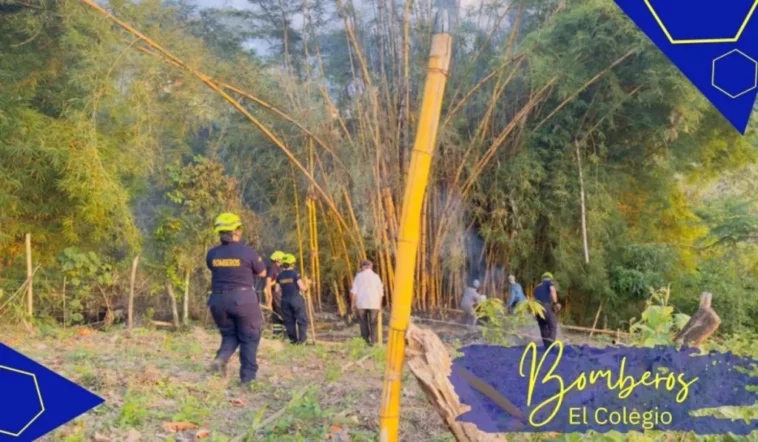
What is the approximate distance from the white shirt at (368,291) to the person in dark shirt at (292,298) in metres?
0.58

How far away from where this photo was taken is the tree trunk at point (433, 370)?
2.08 m

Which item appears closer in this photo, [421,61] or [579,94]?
[421,61]

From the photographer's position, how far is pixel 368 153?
7.62m

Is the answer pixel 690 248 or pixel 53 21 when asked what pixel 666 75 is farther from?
pixel 53 21

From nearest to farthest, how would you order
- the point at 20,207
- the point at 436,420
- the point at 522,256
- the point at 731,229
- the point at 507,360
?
1. the point at 507,360
2. the point at 436,420
3. the point at 20,207
4. the point at 731,229
5. the point at 522,256

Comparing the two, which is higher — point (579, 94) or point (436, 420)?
point (579, 94)

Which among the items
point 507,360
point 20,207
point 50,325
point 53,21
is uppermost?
point 53,21

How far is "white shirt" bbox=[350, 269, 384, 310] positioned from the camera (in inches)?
280

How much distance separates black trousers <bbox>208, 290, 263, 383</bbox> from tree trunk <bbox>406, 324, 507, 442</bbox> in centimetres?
210

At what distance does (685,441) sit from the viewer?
252 centimetres

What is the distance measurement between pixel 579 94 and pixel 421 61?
2102 millimetres

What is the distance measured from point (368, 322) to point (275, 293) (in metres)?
1.43

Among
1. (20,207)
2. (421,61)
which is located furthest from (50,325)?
(421,61)

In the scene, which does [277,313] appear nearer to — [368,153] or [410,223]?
[368,153]
